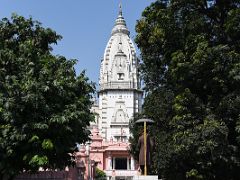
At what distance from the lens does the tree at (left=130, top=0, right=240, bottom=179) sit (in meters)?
15.9

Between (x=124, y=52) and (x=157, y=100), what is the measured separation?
178ft

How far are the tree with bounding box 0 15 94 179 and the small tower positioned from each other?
5271cm

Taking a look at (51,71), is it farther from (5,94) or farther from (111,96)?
(111,96)

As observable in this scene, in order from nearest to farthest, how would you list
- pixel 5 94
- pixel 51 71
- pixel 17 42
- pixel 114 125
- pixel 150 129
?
pixel 5 94 → pixel 51 71 → pixel 17 42 → pixel 150 129 → pixel 114 125

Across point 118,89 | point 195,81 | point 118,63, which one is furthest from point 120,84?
point 195,81

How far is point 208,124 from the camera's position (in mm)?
15586

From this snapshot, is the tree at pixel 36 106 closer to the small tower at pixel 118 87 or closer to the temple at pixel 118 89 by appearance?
the temple at pixel 118 89

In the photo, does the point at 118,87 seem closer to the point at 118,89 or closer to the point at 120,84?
the point at 118,89

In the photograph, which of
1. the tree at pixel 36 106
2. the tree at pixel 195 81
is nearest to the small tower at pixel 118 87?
the tree at pixel 195 81

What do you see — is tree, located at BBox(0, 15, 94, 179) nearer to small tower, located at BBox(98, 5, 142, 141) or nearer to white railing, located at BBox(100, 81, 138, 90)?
small tower, located at BBox(98, 5, 142, 141)

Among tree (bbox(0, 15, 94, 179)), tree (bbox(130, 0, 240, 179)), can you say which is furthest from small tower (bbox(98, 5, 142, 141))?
tree (bbox(0, 15, 94, 179))

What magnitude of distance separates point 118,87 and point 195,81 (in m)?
55.0

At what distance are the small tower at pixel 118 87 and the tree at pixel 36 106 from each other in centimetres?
5271

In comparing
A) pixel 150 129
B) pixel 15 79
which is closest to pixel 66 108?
pixel 15 79
